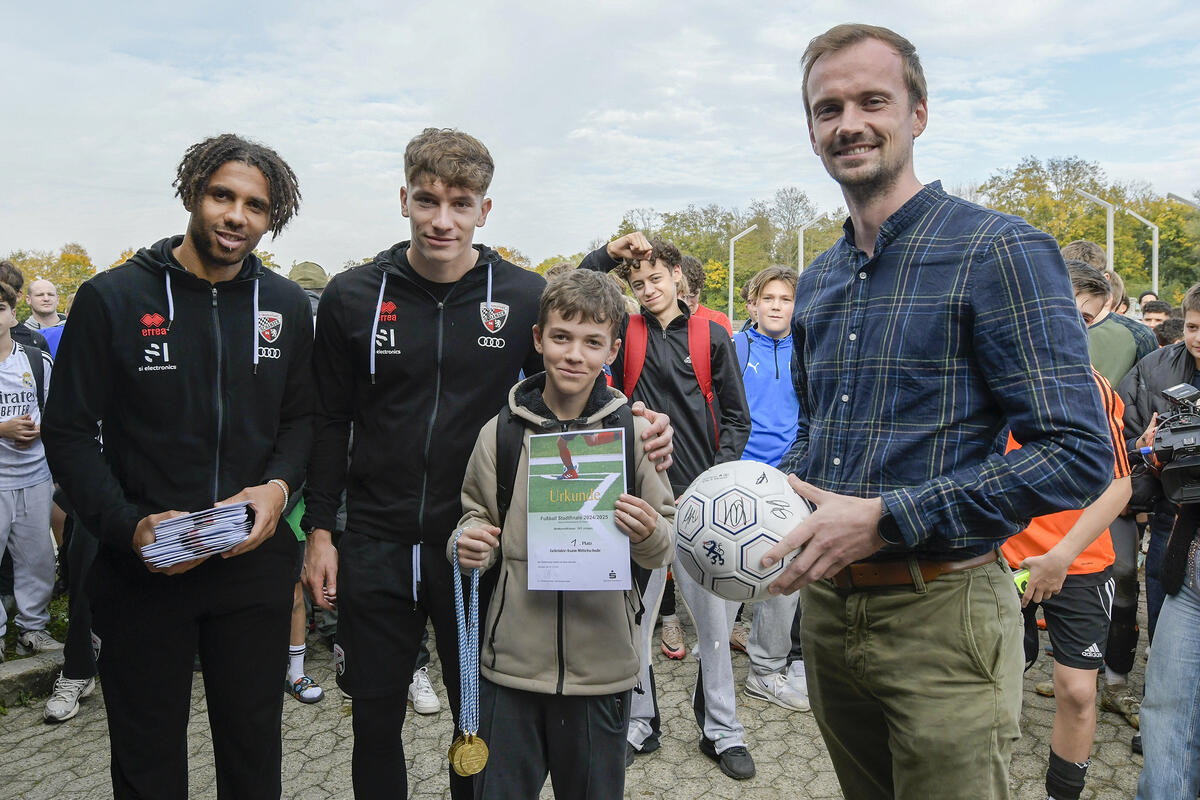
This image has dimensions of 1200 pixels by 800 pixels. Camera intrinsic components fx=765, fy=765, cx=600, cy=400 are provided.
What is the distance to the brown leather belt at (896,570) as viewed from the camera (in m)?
1.98

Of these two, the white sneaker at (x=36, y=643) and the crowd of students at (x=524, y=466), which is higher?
the crowd of students at (x=524, y=466)

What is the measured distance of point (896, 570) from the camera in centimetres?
201

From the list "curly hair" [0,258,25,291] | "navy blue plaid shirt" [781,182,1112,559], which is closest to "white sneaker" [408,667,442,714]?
"navy blue plaid shirt" [781,182,1112,559]

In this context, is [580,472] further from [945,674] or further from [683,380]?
[683,380]

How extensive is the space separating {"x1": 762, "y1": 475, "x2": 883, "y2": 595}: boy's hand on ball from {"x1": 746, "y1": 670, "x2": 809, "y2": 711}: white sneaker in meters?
3.35

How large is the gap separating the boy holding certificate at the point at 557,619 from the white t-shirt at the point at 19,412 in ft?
14.5

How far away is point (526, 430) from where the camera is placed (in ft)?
8.48

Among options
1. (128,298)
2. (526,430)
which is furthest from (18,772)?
(526,430)

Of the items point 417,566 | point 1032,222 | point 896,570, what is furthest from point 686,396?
point 1032,222

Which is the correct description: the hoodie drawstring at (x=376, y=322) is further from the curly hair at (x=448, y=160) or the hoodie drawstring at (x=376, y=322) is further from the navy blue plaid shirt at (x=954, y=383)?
the navy blue plaid shirt at (x=954, y=383)

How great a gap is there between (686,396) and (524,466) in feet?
7.15

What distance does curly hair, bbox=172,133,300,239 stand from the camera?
8.59 ft

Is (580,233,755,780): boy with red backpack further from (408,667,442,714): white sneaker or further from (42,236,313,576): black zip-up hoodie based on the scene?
(42,236,313,576): black zip-up hoodie

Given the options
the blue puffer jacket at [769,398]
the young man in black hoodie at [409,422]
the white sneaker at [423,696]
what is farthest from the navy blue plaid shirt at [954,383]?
the white sneaker at [423,696]
